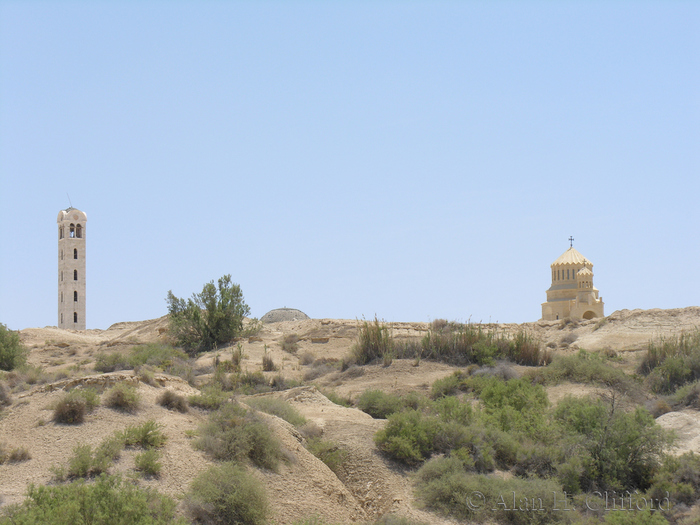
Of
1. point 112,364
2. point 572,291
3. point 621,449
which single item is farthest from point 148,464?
point 572,291

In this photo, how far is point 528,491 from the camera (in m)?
12.4

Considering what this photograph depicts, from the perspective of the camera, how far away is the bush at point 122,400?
13227 mm

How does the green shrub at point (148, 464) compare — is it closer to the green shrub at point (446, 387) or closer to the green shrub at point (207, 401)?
the green shrub at point (207, 401)

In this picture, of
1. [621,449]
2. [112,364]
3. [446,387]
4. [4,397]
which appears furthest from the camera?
[112,364]

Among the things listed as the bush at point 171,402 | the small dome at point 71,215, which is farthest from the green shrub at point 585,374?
the small dome at point 71,215

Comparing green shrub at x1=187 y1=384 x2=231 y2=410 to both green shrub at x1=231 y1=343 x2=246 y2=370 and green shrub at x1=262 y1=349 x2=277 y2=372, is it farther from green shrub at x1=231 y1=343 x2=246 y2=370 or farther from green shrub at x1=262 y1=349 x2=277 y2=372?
green shrub at x1=262 y1=349 x2=277 y2=372

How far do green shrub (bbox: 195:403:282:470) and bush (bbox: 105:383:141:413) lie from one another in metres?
1.45

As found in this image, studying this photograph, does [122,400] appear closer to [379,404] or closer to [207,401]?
[207,401]

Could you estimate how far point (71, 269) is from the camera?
63562 mm

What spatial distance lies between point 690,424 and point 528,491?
6.40 m

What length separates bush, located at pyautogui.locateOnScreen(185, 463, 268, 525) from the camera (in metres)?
10.4

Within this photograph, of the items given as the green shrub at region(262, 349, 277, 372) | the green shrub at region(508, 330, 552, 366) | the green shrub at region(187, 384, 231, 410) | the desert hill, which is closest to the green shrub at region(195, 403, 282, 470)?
the desert hill

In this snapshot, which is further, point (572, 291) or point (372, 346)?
point (572, 291)

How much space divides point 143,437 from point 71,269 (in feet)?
183
